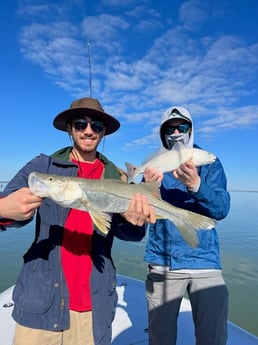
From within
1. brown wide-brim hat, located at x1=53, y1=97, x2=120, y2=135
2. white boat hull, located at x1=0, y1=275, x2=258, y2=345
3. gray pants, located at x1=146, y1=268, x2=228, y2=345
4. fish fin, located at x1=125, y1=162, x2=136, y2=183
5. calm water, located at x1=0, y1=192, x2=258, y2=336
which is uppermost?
brown wide-brim hat, located at x1=53, y1=97, x2=120, y2=135

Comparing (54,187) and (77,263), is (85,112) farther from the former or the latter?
(77,263)

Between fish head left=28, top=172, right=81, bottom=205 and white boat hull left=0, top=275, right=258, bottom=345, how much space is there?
321 cm

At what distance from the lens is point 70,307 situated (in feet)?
9.20

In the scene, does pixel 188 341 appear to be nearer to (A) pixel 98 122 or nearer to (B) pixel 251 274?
(A) pixel 98 122

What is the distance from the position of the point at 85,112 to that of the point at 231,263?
11.8m

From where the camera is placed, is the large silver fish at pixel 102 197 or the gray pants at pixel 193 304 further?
the gray pants at pixel 193 304

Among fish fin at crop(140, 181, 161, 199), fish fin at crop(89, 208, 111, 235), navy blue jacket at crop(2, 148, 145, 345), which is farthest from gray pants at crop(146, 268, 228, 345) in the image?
fish fin at crop(89, 208, 111, 235)

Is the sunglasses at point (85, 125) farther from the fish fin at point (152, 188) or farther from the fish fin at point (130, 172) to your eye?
the fish fin at point (130, 172)

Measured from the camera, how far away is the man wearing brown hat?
8.66 ft

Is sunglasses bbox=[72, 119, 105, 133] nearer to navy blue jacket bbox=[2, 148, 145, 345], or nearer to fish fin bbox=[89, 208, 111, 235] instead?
navy blue jacket bbox=[2, 148, 145, 345]

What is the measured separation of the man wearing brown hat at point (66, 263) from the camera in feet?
8.66

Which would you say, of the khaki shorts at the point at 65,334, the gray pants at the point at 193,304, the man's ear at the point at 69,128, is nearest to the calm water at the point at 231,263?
the gray pants at the point at 193,304

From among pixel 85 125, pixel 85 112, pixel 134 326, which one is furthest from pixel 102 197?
pixel 134 326

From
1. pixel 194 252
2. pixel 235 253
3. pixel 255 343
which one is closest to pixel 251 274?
pixel 235 253
